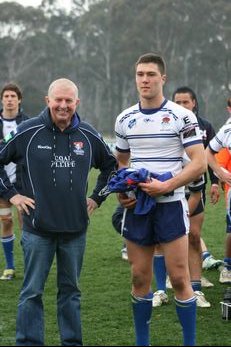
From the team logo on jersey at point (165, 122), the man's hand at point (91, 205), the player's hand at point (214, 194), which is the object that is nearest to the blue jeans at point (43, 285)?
the man's hand at point (91, 205)

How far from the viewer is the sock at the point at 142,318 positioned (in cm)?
488

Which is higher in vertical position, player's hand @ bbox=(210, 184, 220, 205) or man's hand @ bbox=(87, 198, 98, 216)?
man's hand @ bbox=(87, 198, 98, 216)

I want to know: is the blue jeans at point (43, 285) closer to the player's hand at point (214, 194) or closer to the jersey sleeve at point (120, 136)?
the jersey sleeve at point (120, 136)

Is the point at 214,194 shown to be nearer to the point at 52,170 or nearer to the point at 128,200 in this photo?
the point at 128,200

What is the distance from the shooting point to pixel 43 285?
4758mm

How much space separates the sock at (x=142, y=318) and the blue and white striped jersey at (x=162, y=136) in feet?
2.59

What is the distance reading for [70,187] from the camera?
185 inches

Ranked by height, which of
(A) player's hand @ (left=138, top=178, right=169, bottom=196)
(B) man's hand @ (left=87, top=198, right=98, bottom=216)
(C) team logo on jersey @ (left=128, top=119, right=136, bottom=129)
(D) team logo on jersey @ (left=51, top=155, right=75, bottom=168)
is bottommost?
(B) man's hand @ (left=87, top=198, right=98, bottom=216)

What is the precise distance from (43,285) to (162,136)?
4.53 ft

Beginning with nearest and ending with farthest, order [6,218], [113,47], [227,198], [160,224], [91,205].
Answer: [160,224] < [91,205] < [227,198] < [6,218] < [113,47]

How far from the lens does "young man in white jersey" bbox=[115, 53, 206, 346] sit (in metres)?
4.70

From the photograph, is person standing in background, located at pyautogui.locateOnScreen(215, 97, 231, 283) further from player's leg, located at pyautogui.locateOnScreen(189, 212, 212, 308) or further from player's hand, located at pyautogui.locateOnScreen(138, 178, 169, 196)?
player's hand, located at pyautogui.locateOnScreen(138, 178, 169, 196)

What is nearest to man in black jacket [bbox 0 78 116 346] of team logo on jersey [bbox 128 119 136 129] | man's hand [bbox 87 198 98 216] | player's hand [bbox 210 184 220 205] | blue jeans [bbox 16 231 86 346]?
blue jeans [bbox 16 231 86 346]

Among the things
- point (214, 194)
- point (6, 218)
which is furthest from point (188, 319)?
point (6, 218)
